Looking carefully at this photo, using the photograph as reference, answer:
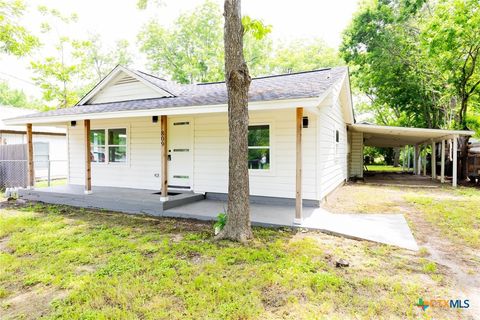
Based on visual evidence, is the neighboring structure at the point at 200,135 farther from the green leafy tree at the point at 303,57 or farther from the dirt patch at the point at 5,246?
the green leafy tree at the point at 303,57

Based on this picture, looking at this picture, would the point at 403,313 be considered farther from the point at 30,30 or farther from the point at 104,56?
the point at 104,56

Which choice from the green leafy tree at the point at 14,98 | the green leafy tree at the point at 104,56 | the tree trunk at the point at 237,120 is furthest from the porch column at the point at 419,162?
the green leafy tree at the point at 14,98

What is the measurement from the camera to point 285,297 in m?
3.08

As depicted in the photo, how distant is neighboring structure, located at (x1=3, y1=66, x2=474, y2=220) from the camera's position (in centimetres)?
664

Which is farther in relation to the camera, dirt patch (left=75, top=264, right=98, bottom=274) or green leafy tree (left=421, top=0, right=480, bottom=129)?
green leafy tree (left=421, top=0, right=480, bottom=129)

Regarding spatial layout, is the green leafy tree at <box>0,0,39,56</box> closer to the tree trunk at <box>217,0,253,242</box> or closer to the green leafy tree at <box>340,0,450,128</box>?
the tree trunk at <box>217,0,253,242</box>

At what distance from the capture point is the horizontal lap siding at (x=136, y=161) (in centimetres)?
906

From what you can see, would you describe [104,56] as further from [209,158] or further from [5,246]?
[5,246]

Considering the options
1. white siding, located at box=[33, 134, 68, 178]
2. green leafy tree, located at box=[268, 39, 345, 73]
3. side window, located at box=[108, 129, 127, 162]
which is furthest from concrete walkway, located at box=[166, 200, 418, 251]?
green leafy tree, located at box=[268, 39, 345, 73]

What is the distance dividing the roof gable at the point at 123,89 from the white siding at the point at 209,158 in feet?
2.91

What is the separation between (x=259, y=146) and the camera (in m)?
7.62

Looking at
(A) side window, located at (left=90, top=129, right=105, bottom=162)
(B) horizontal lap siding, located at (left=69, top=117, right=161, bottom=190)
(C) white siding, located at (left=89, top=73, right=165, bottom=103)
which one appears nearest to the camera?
(B) horizontal lap siding, located at (left=69, top=117, right=161, bottom=190)

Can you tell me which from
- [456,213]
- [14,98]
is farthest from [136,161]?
[14,98]

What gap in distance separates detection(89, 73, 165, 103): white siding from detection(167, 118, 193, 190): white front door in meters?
1.32
